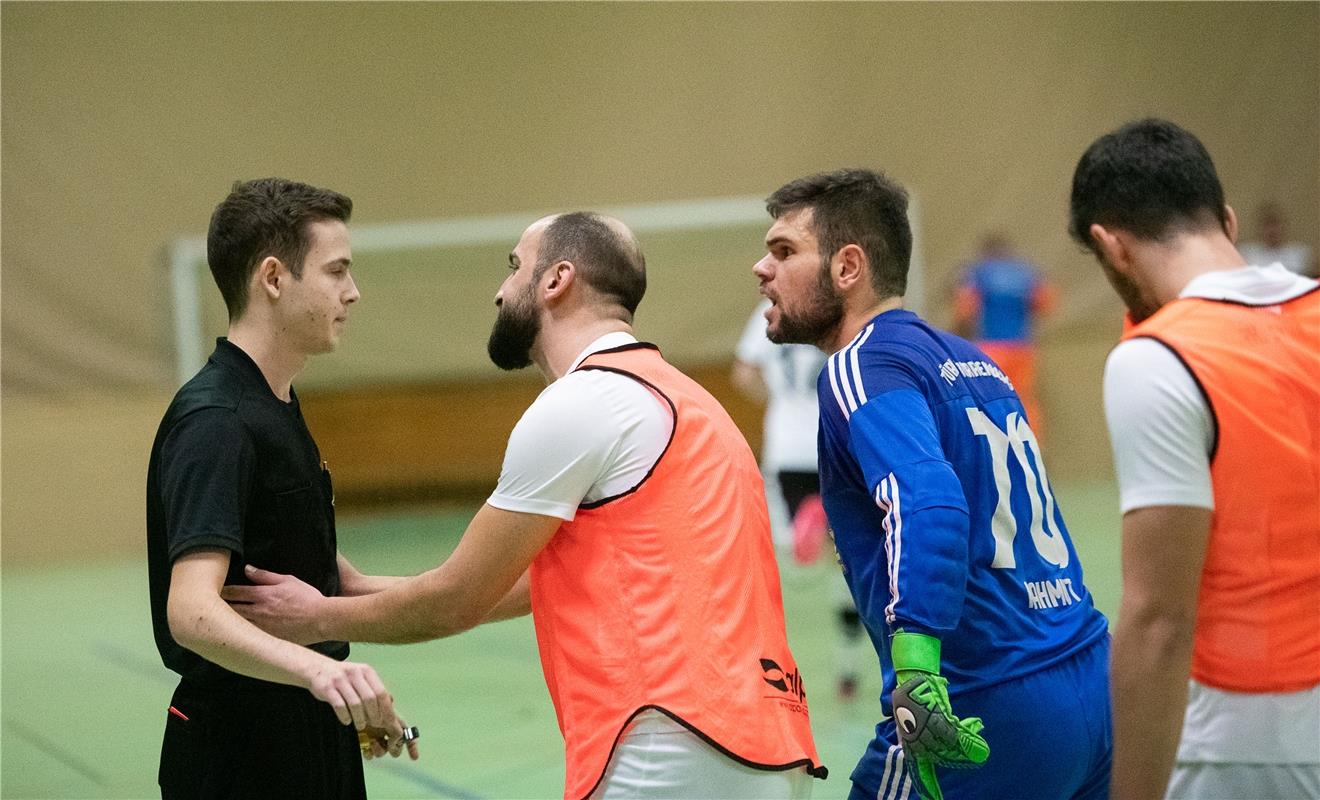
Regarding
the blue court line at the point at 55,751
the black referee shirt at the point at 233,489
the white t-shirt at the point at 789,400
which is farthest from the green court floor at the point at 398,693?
the black referee shirt at the point at 233,489

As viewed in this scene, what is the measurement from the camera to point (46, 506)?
40.8 ft

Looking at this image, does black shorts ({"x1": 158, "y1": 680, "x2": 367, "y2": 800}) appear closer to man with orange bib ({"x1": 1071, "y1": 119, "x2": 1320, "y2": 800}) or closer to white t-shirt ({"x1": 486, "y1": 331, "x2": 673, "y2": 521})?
white t-shirt ({"x1": 486, "y1": 331, "x2": 673, "y2": 521})

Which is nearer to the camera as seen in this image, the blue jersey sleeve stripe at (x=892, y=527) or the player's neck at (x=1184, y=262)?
the player's neck at (x=1184, y=262)

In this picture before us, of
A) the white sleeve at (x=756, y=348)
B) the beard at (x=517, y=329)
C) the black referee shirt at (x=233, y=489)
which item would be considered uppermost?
the beard at (x=517, y=329)

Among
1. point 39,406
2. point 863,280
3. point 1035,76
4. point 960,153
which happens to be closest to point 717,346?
point 960,153

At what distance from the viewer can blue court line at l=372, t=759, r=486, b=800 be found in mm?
5386

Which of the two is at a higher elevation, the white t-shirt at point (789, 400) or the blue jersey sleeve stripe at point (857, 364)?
the blue jersey sleeve stripe at point (857, 364)

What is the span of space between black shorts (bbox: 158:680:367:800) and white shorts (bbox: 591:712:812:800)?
706 millimetres

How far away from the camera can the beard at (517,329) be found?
2846 millimetres

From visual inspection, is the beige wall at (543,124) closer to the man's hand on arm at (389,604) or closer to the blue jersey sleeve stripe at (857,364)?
the man's hand on arm at (389,604)

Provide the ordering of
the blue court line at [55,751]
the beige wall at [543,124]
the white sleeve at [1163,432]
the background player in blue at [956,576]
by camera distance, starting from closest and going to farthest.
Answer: the white sleeve at [1163,432]
the background player in blue at [956,576]
the blue court line at [55,751]
the beige wall at [543,124]

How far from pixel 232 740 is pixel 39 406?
11.2 metres

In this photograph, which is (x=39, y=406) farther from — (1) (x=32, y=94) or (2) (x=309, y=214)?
(2) (x=309, y=214)

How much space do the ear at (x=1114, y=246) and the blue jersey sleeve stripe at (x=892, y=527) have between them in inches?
22.8
